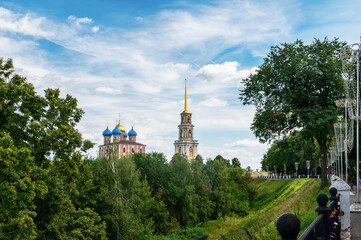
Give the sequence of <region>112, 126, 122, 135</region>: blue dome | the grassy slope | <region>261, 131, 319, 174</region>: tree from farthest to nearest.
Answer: <region>112, 126, 122, 135</region>: blue dome < <region>261, 131, 319, 174</region>: tree < the grassy slope

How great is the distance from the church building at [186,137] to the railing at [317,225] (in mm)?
119699

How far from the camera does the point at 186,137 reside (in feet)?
426

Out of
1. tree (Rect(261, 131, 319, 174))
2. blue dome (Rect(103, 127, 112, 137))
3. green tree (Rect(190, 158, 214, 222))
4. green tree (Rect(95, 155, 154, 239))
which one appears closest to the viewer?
green tree (Rect(95, 155, 154, 239))

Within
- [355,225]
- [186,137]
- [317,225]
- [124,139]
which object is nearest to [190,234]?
[355,225]

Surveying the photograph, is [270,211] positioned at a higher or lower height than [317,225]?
lower

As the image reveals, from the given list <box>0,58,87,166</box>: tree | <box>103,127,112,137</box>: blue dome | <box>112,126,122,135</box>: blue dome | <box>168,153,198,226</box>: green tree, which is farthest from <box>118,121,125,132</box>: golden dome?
<box>0,58,87,166</box>: tree

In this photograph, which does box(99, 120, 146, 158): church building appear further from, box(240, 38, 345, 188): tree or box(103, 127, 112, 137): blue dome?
box(240, 38, 345, 188): tree

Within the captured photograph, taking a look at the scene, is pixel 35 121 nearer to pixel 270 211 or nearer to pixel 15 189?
pixel 15 189

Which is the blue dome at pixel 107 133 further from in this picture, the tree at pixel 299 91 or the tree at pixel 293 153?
the tree at pixel 299 91

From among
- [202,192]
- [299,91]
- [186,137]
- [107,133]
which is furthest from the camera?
[186,137]

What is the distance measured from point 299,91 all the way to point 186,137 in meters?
102

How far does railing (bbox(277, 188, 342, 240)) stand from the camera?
9.80ft

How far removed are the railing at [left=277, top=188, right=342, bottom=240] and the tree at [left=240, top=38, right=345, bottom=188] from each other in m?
19.5

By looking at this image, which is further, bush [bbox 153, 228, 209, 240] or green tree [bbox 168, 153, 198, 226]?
green tree [bbox 168, 153, 198, 226]
